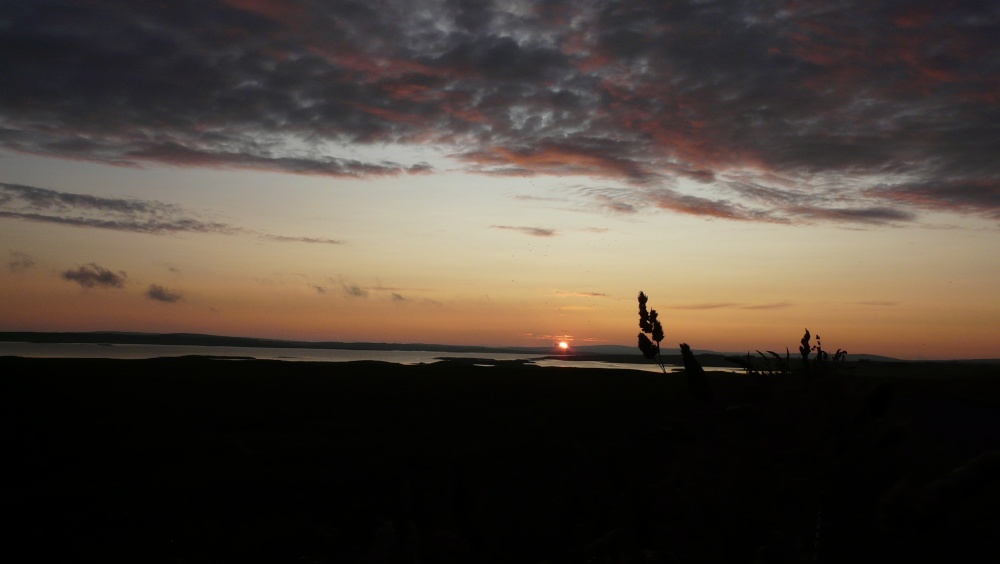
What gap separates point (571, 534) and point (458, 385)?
42903 millimetres

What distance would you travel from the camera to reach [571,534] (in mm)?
3670

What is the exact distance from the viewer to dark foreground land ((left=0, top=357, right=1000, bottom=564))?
8.96 feet

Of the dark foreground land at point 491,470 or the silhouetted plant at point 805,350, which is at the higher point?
the silhouetted plant at point 805,350

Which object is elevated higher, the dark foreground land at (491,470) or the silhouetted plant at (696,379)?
the silhouetted plant at (696,379)

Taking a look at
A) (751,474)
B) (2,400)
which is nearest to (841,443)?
(751,474)

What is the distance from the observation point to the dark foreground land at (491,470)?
107 inches

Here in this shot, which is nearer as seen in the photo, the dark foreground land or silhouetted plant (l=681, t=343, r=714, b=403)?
the dark foreground land

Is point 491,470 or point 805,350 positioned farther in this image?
point 491,470

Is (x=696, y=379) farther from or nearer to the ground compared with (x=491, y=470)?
farther from the ground

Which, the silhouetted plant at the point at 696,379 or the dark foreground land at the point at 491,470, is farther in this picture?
the silhouetted plant at the point at 696,379

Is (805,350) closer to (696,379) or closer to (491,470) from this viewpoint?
(696,379)

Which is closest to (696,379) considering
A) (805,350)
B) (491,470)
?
(805,350)

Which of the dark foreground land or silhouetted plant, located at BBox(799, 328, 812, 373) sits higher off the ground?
silhouetted plant, located at BBox(799, 328, 812, 373)

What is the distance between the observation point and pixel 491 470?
1919cm
